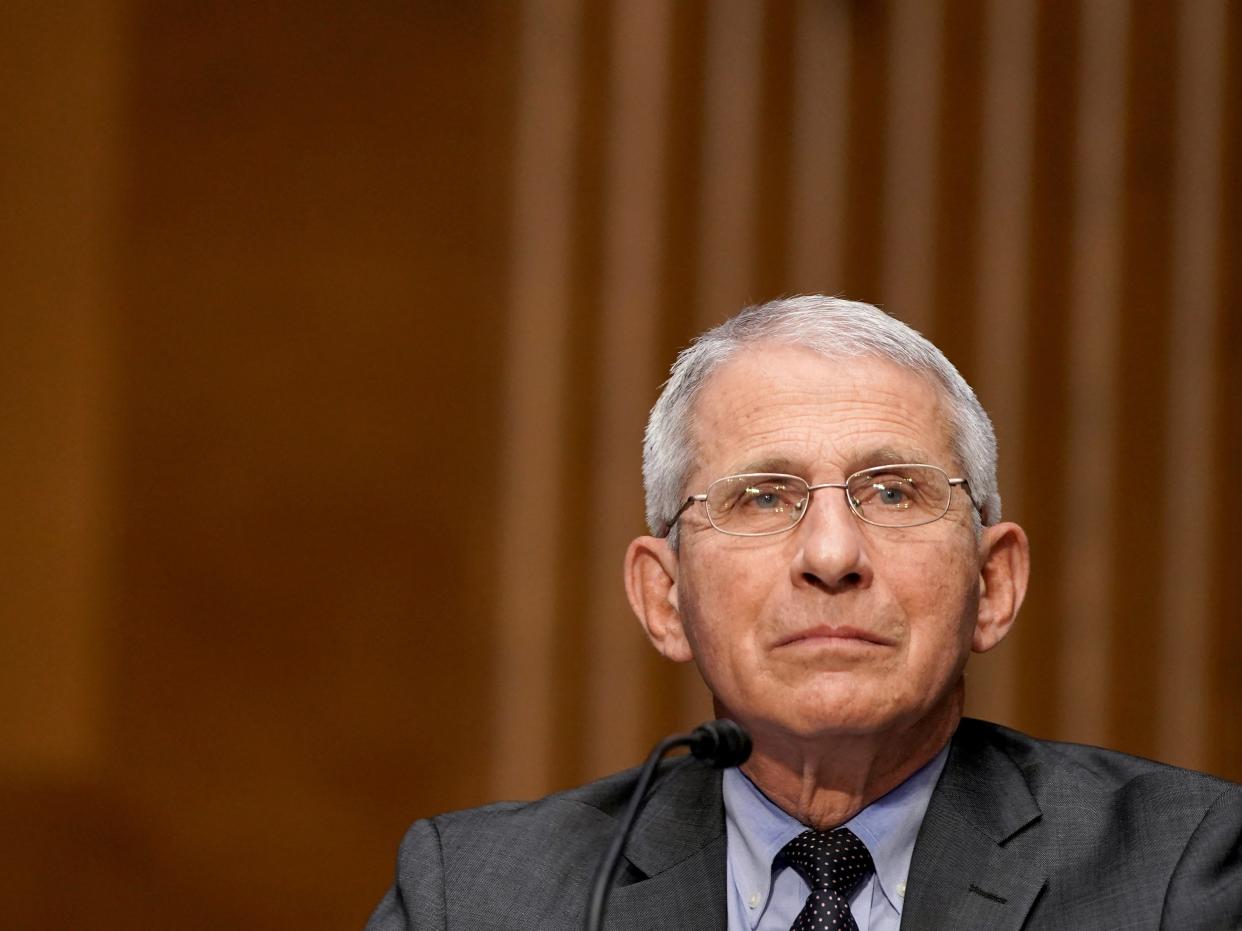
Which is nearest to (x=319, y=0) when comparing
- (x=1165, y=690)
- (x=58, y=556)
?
(x=58, y=556)

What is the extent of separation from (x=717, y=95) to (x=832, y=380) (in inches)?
56.0

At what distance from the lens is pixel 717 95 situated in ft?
10.2

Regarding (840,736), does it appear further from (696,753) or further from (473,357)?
(473,357)

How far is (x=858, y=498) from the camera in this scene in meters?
1.80

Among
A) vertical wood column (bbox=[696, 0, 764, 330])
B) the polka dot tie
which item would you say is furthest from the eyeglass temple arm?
vertical wood column (bbox=[696, 0, 764, 330])

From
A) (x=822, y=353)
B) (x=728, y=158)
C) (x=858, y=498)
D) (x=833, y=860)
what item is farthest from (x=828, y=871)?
(x=728, y=158)

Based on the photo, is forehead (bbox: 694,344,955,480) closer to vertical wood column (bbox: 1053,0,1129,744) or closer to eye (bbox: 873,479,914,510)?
eye (bbox: 873,479,914,510)

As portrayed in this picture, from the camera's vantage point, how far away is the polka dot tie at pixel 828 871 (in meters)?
1.73

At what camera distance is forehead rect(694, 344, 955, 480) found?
1814mm

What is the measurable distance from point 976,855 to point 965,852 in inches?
0.5

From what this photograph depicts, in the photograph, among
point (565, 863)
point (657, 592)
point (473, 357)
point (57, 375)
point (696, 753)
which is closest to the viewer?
point (696, 753)

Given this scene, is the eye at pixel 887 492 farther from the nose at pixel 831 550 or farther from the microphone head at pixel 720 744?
the microphone head at pixel 720 744

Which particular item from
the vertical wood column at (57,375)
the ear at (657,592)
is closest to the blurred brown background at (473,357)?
the vertical wood column at (57,375)

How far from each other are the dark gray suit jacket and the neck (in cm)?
5
